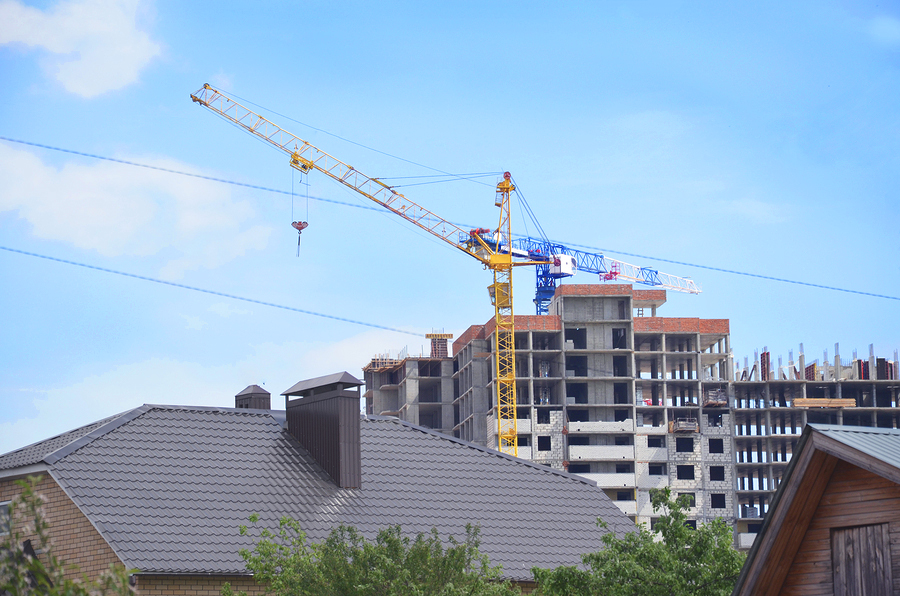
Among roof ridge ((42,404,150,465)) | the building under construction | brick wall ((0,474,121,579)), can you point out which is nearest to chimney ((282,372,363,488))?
roof ridge ((42,404,150,465))

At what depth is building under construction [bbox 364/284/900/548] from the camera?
11856 centimetres

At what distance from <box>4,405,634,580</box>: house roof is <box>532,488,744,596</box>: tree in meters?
7.22

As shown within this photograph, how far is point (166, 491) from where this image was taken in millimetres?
23484

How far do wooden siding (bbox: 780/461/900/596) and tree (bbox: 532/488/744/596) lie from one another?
9.42 ft

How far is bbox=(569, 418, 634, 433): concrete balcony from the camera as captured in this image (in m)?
118

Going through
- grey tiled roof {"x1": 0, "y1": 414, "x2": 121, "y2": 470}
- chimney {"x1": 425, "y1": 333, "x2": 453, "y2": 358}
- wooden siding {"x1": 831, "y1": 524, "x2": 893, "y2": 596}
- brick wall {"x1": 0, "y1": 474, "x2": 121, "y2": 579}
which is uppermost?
chimney {"x1": 425, "y1": 333, "x2": 453, "y2": 358}

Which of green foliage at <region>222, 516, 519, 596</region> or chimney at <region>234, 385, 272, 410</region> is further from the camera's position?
chimney at <region>234, 385, 272, 410</region>

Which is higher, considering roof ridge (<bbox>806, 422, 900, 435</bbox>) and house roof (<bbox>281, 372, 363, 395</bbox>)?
house roof (<bbox>281, 372, 363, 395</bbox>)

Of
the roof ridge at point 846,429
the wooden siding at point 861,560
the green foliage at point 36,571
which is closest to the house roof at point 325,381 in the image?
the roof ridge at point 846,429

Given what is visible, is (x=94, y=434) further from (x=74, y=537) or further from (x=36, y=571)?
(x=36, y=571)

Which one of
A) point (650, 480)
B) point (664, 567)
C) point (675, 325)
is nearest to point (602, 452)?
point (650, 480)

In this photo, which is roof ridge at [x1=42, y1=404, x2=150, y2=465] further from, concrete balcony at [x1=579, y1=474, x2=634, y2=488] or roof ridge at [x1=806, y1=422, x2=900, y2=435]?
concrete balcony at [x1=579, y1=474, x2=634, y2=488]

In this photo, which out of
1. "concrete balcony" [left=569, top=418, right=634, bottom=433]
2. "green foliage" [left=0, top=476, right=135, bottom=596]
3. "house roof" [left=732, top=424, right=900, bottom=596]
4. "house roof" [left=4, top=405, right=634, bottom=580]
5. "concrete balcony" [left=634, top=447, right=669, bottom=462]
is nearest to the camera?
"green foliage" [left=0, top=476, right=135, bottom=596]

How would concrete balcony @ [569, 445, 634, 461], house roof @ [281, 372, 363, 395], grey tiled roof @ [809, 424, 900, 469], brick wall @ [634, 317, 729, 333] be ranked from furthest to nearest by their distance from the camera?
1. brick wall @ [634, 317, 729, 333]
2. concrete balcony @ [569, 445, 634, 461]
3. house roof @ [281, 372, 363, 395]
4. grey tiled roof @ [809, 424, 900, 469]
